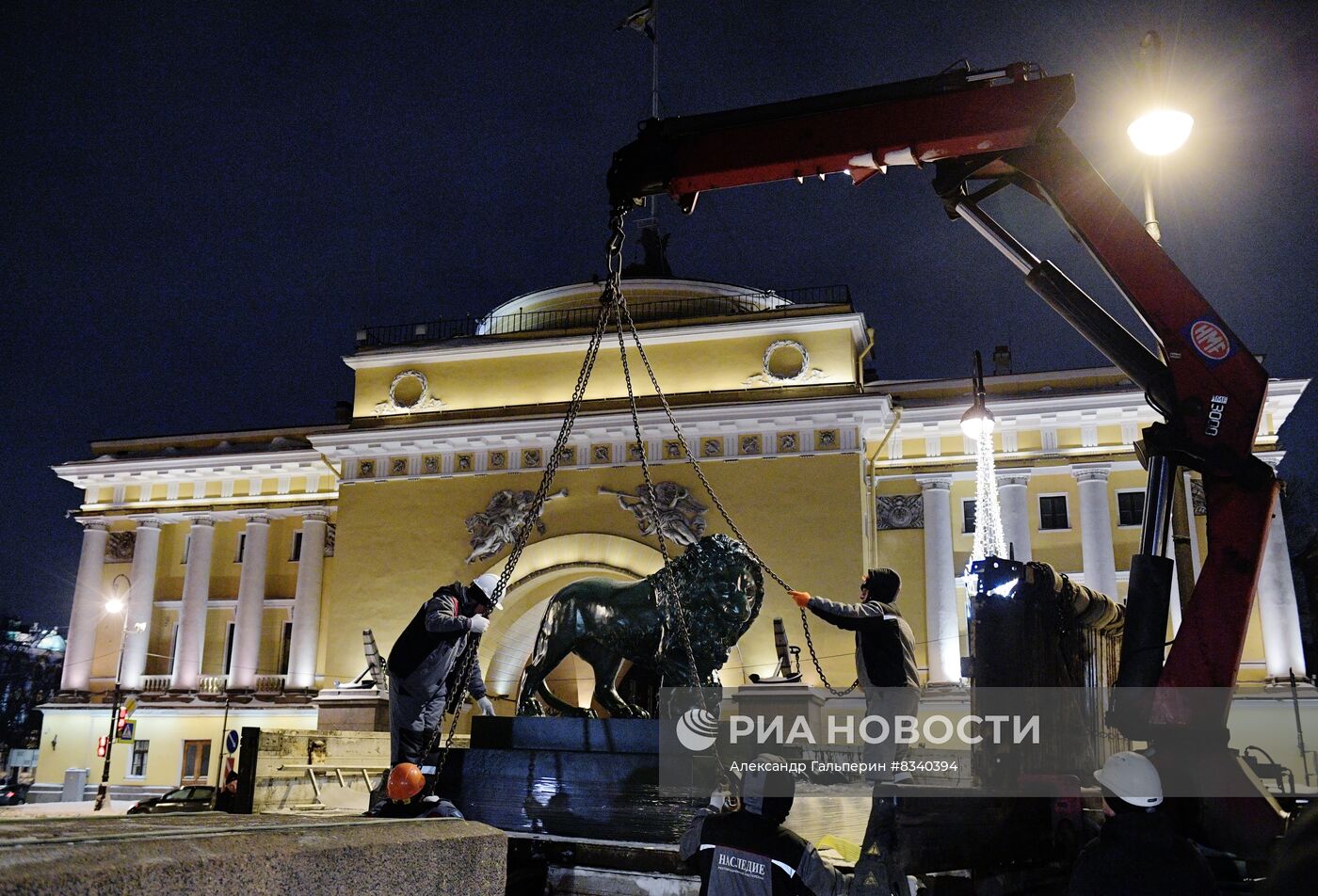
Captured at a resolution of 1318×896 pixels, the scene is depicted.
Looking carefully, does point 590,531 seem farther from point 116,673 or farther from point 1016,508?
point 116,673

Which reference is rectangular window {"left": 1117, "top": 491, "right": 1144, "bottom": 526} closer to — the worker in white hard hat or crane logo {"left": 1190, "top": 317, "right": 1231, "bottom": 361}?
crane logo {"left": 1190, "top": 317, "right": 1231, "bottom": 361}

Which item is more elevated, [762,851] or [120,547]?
[120,547]

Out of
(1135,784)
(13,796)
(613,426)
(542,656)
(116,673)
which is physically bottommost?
(13,796)

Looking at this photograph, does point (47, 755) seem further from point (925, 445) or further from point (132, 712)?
point (925, 445)

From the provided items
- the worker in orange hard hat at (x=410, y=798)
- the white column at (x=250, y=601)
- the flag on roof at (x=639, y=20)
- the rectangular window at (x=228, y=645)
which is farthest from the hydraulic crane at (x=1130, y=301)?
the rectangular window at (x=228, y=645)

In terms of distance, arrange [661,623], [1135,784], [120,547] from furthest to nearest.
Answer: [120,547]
[661,623]
[1135,784]

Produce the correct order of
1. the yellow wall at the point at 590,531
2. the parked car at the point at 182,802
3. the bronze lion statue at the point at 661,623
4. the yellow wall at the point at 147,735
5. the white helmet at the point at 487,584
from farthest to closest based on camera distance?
1. the yellow wall at the point at 147,735
2. the yellow wall at the point at 590,531
3. the parked car at the point at 182,802
4. the bronze lion statue at the point at 661,623
5. the white helmet at the point at 487,584

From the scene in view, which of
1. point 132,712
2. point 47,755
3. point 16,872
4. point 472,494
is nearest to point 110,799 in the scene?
point 132,712

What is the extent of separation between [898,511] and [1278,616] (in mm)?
7303

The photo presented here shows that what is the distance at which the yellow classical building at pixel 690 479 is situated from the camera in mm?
21656

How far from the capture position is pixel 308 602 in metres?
26.7

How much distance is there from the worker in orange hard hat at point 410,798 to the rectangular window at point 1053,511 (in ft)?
61.6

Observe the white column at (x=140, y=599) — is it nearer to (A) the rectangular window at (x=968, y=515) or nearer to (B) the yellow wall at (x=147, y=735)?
(B) the yellow wall at (x=147, y=735)

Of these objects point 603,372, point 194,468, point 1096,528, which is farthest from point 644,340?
point 194,468
